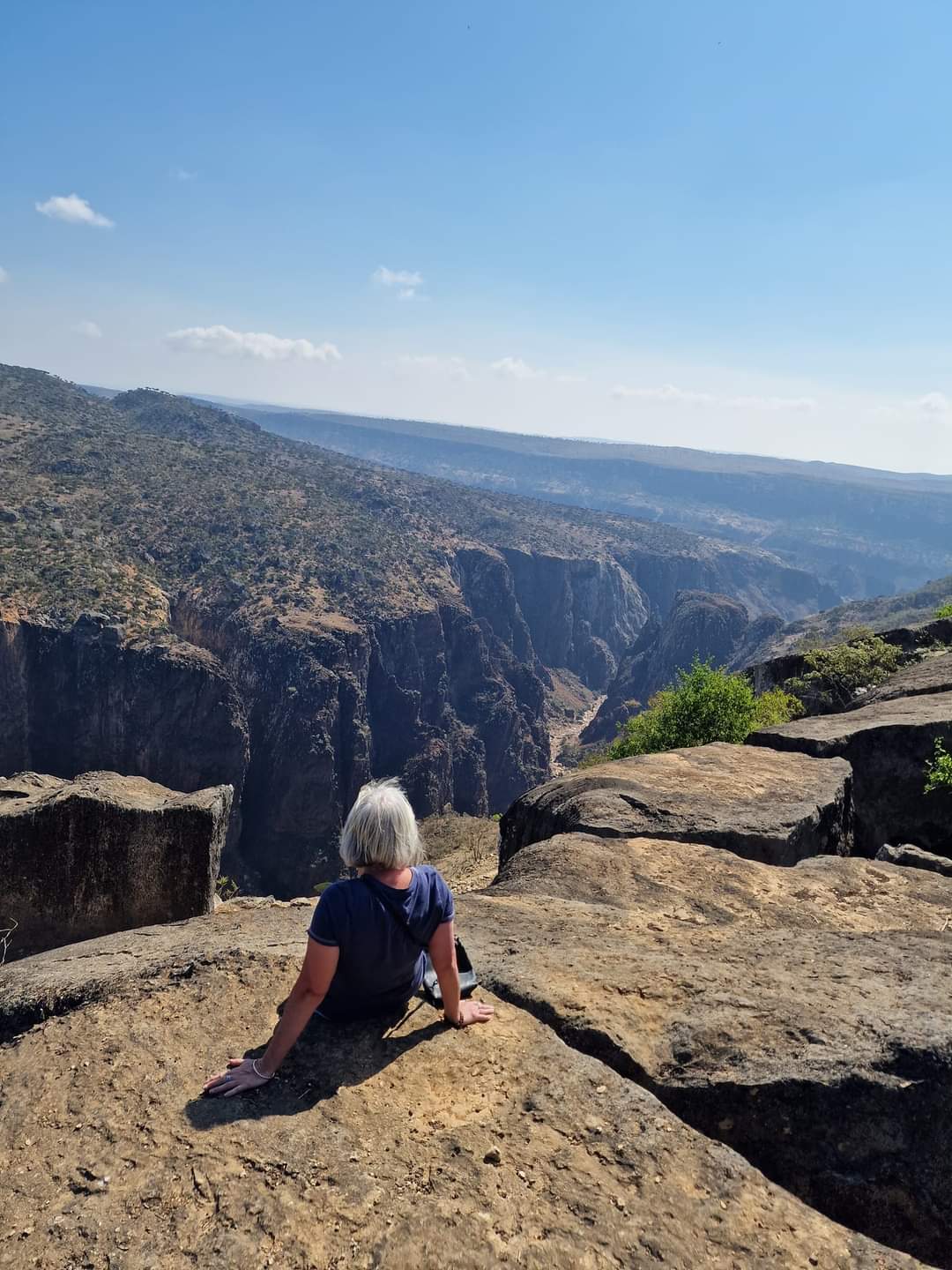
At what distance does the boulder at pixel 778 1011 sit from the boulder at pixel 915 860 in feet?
4.44

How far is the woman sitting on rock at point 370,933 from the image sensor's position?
4.06 meters

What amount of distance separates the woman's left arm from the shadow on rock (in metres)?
0.07

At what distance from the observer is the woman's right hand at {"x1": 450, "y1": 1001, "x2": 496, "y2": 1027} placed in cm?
460

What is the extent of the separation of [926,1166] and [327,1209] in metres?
3.13

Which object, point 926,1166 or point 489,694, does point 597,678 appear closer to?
point 489,694

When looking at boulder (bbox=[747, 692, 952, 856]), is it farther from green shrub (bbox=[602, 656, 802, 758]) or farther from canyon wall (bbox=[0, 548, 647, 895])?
canyon wall (bbox=[0, 548, 647, 895])

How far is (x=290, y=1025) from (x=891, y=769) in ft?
36.6

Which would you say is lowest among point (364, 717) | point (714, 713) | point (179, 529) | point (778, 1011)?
point (364, 717)

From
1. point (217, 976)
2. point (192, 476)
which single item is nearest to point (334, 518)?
point (192, 476)

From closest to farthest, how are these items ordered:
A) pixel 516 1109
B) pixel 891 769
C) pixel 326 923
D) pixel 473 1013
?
1. pixel 516 1109
2. pixel 326 923
3. pixel 473 1013
4. pixel 891 769

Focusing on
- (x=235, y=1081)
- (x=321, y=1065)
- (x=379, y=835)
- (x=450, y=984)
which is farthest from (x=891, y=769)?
(x=235, y=1081)

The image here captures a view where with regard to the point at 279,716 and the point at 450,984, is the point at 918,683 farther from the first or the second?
the point at 279,716

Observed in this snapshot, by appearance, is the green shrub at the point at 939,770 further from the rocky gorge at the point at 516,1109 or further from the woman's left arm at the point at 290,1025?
the woman's left arm at the point at 290,1025

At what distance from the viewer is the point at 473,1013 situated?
15.3ft
